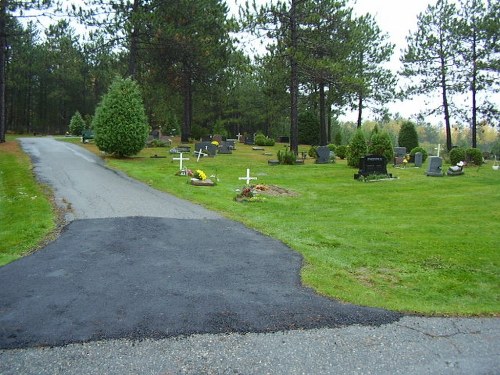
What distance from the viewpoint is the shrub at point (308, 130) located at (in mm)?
44312

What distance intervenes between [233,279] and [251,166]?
17.2m

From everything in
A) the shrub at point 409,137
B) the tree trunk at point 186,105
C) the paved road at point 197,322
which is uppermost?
the tree trunk at point 186,105

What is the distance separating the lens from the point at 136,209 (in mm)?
11617

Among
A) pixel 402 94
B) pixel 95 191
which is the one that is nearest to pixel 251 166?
pixel 95 191

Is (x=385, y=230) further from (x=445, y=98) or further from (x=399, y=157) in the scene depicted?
(x=445, y=98)

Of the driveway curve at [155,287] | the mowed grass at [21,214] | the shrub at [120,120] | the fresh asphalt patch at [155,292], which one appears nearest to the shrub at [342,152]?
the shrub at [120,120]

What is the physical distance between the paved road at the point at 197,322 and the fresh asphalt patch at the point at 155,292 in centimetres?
2

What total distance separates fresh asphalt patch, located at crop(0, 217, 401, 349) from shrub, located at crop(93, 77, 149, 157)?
14429mm

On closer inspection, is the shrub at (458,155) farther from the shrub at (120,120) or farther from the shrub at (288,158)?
the shrub at (120,120)

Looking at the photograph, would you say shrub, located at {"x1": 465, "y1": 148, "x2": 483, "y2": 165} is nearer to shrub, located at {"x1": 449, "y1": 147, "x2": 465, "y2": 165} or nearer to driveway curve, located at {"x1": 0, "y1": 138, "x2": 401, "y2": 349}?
shrub, located at {"x1": 449, "y1": 147, "x2": 465, "y2": 165}

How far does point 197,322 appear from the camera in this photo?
508 cm

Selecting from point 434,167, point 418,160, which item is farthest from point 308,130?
point 434,167

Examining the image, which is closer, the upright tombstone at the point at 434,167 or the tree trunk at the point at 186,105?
the upright tombstone at the point at 434,167

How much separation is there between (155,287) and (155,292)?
20 cm
